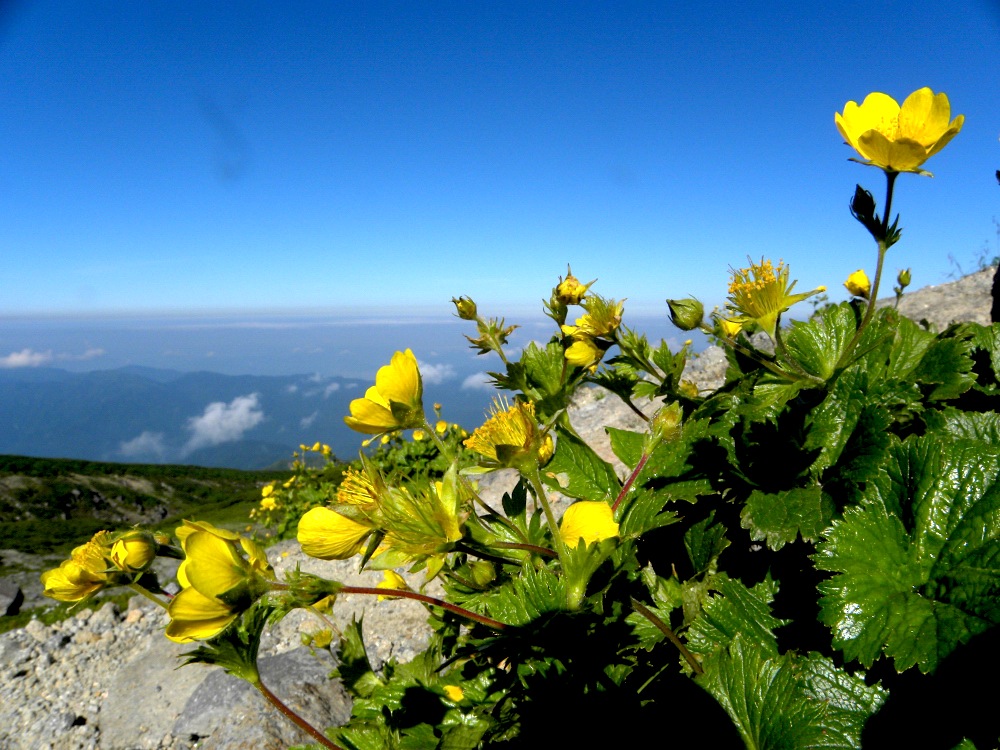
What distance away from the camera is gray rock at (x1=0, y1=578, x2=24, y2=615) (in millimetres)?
7062

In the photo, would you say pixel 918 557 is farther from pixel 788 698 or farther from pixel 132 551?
pixel 132 551

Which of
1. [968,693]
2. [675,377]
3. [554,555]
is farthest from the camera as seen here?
[675,377]

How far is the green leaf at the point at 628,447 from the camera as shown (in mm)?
2055

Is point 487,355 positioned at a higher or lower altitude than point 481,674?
higher

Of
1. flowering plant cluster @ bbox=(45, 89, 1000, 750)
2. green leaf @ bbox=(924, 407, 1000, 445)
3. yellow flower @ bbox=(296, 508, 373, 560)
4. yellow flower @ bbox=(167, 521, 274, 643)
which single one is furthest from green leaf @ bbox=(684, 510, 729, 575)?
yellow flower @ bbox=(167, 521, 274, 643)

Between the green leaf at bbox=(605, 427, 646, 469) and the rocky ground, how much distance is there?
165 centimetres

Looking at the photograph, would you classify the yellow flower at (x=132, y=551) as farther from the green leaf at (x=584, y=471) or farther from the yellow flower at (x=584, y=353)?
the yellow flower at (x=584, y=353)

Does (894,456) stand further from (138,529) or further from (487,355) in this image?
(138,529)

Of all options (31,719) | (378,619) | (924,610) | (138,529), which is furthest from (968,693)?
(31,719)

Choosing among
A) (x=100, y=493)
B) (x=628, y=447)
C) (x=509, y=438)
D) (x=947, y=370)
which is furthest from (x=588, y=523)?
(x=100, y=493)

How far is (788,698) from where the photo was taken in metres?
1.31

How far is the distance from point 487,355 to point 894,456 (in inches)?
54.6

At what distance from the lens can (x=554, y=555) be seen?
142 cm

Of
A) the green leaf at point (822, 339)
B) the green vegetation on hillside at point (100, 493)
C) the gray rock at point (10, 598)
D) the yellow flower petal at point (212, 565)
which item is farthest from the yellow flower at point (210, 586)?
the green vegetation on hillside at point (100, 493)
